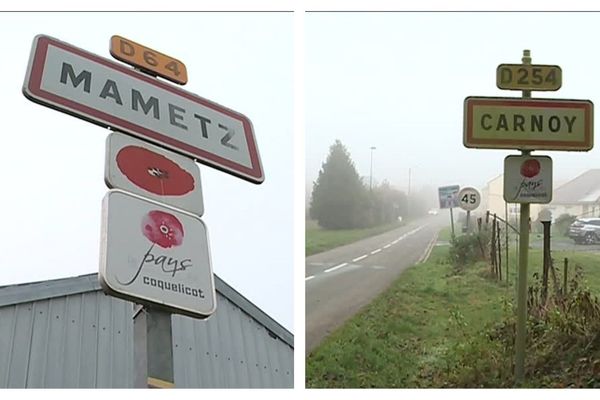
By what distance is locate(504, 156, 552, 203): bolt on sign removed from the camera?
2.92m

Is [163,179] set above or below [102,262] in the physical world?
above

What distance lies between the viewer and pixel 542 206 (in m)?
3.03

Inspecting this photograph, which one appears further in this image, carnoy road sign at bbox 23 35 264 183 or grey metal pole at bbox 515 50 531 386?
grey metal pole at bbox 515 50 531 386

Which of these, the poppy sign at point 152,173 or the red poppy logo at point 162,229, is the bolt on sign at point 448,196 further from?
the red poppy logo at point 162,229

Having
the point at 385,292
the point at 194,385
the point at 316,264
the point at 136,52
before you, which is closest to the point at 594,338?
the point at 385,292

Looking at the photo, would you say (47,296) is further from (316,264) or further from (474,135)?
(474,135)

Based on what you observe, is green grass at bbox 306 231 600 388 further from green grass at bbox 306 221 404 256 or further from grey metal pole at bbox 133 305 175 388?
grey metal pole at bbox 133 305 175 388

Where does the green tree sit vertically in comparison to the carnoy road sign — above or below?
below

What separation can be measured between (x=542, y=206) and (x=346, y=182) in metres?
0.77

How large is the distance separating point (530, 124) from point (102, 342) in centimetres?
222

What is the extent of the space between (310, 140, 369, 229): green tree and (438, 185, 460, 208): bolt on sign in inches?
12.2

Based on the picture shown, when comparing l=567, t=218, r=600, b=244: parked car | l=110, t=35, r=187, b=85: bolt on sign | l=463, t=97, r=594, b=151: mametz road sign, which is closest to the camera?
l=110, t=35, r=187, b=85: bolt on sign

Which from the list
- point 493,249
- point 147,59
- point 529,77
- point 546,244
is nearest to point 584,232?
point 546,244

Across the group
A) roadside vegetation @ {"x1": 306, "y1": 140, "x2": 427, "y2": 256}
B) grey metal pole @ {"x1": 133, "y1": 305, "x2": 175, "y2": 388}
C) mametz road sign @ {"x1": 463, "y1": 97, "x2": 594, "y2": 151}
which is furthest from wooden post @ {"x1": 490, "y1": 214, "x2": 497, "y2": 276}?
grey metal pole @ {"x1": 133, "y1": 305, "x2": 175, "y2": 388}
